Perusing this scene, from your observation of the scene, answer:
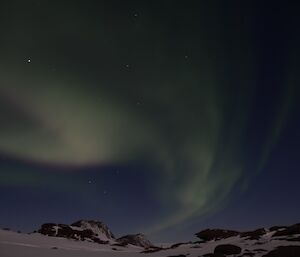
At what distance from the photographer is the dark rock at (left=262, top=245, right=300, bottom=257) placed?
35.8m

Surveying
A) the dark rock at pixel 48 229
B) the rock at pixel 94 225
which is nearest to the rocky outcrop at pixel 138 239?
the rock at pixel 94 225

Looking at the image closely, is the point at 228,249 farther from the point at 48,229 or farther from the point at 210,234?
the point at 48,229

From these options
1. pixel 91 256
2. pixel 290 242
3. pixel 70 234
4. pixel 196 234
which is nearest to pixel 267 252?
pixel 290 242

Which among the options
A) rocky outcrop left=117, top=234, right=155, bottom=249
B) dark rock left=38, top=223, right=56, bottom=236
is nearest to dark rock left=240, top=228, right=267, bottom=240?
dark rock left=38, top=223, right=56, bottom=236

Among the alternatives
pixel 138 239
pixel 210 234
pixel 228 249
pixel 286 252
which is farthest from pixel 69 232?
pixel 286 252

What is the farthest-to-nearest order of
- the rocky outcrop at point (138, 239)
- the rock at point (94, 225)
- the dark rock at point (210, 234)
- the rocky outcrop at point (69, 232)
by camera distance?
the rocky outcrop at point (138, 239)
the rock at point (94, 225)
the rocky outcrop at point (69, 232)
the dark rock at point (210, 234)

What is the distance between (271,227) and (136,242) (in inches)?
3034

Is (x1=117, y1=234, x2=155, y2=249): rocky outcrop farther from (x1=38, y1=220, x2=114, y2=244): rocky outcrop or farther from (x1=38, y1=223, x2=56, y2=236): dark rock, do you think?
(x1=38, y1=223, x2=56, y2=236): dark rock

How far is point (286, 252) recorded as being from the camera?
36375mm

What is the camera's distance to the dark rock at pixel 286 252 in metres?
35.8

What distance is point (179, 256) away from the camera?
4078cm

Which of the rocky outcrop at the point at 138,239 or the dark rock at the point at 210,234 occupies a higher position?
the rocky outcrop at the point at 138,239

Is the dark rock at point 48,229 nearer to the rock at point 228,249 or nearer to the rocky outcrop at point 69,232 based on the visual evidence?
the rocky outcrop at point 69,232

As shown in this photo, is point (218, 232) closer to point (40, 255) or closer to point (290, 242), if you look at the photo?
point (290, 242)
